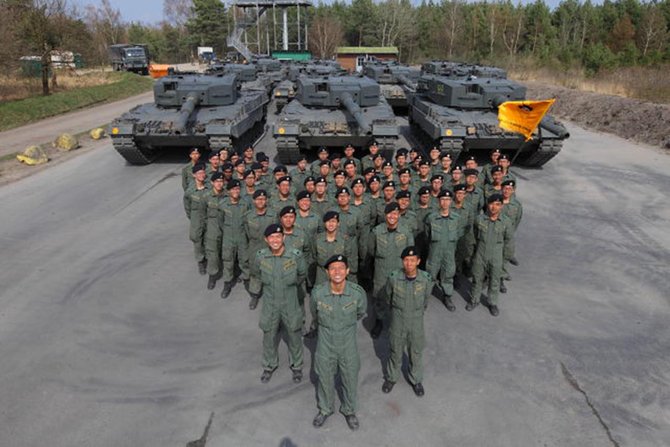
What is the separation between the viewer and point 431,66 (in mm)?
18828

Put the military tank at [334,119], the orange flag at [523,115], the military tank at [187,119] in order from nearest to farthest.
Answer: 1. the orange flag at [523,115]
2. the military tank at [334,119]
3. the military tank at [187,119]

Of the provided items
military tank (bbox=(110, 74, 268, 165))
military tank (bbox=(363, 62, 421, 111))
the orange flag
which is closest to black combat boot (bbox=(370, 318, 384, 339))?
the orange flag

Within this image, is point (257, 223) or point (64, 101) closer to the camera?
point (257, 223)

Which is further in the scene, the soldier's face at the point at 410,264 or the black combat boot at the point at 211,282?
the black combat boot at the point at 211,282

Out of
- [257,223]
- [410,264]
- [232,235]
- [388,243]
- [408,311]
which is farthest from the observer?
[232,235]

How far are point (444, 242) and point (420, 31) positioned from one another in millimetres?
65606

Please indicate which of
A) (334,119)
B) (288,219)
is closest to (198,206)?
(288,219)

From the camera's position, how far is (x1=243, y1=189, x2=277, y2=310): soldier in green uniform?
5.98 metres

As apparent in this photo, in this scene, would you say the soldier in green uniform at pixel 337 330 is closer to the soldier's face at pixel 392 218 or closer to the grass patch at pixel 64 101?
the soldier's face at pixel 392 218

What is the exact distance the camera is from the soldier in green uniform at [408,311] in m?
4.45

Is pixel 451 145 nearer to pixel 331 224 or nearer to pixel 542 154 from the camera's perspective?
pixel 542 154

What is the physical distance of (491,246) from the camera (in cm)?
593

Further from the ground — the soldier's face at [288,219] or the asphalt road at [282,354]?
the soldier's face at [288,219]

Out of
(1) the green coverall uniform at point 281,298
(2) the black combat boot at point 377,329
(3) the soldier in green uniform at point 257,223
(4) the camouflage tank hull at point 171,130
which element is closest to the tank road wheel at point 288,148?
(4) the camouflage tank hull at point 171,130
